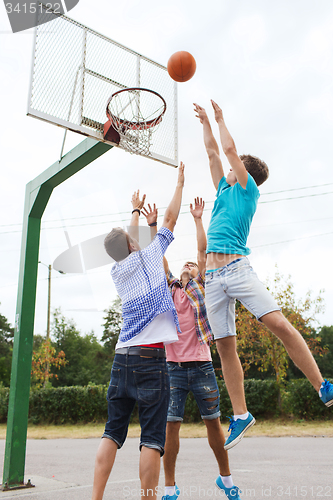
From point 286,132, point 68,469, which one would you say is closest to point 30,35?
point 68,469

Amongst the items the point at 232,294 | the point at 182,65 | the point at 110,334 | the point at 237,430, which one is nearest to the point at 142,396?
the point at 237,430

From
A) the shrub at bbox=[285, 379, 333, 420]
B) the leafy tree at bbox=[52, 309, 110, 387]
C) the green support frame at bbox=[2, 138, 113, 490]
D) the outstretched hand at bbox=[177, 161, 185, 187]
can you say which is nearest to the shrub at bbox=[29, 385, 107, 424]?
the shrub at bbox=[285, 379, 333, 420]

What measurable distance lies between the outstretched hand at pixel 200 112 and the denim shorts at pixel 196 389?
2.31 metres

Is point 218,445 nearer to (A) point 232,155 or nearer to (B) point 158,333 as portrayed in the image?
(B) point 158,333

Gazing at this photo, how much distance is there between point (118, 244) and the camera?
3.11 meters

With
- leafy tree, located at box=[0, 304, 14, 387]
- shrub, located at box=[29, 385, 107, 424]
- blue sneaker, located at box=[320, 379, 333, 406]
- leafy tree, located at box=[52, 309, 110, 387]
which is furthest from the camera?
leafy tree, located at box=[52, 309, 110, 387]

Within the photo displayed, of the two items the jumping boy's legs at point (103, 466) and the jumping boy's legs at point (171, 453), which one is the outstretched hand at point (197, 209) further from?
the jumping boy's legs at point (103, 466)

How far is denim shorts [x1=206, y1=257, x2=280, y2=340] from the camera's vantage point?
2.85 m

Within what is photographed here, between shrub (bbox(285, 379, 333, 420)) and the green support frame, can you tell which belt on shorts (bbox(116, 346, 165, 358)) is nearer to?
the green support frame

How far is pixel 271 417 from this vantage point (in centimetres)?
1377

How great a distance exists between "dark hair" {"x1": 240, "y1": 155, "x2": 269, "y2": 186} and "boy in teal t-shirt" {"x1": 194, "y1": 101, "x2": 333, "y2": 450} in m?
0.22

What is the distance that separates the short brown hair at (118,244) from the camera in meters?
3.11

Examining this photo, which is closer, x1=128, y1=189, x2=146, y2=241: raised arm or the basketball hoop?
x1=128, y1=189, x2=146, y2=241: raised arm

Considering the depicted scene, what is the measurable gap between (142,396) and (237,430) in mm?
752
